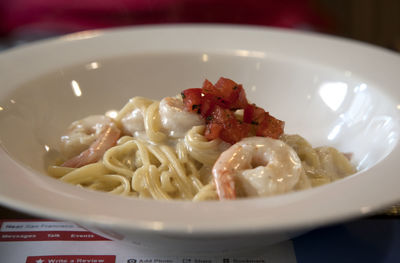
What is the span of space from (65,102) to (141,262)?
121 centimetres

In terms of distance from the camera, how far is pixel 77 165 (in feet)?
Answer: 6.00

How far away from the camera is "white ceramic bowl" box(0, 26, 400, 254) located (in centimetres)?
102

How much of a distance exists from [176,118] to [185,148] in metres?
0.14

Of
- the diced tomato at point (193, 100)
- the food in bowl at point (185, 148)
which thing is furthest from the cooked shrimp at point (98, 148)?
the diced tomato at point (193, 100)

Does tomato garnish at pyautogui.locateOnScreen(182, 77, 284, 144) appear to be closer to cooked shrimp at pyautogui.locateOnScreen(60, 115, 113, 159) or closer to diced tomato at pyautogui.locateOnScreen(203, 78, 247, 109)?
diced tomato at pyautogui.locateOnScreen(203, 78, 247, 109)

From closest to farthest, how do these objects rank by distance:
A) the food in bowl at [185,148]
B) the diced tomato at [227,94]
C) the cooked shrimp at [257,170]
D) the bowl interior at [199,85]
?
the cooked shrimp at [257,170] → the food in bowl at [185,148] → the diced tomato at [227,94] → the bowl interior at [199,85]

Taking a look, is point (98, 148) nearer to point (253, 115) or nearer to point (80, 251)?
point (80, 251)

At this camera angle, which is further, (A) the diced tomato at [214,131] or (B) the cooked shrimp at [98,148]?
(B) the cooked shrimp at [98,148]

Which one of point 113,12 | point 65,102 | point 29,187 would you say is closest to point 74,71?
point 65,102

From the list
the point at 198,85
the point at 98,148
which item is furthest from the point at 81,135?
the point at 198,85

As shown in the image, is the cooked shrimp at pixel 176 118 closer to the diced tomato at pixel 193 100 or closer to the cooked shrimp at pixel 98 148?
the diced tomato at pixel 193 100

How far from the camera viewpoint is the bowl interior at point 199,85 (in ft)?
6.04

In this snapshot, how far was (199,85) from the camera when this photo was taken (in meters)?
2.45

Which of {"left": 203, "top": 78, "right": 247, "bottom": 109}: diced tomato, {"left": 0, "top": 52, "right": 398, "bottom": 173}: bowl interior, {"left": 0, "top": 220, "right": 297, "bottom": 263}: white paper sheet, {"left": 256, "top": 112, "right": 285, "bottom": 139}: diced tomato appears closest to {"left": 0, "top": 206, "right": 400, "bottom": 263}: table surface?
{"left": 0, "top": 220, "right": 297, "bottom": 263}: white paper sheet
